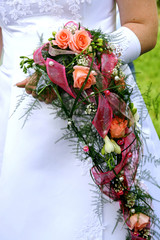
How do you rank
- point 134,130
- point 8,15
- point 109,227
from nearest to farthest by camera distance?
point 134,130 → point 109,227 → point 8,15

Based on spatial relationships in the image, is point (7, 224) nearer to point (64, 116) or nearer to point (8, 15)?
point (64, 116)

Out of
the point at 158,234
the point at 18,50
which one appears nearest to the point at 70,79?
the point at 18,50

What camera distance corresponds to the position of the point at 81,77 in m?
1.21

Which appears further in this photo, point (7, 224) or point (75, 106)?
point (7, 224)

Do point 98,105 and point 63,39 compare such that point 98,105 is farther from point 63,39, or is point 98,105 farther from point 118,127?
point 63,39

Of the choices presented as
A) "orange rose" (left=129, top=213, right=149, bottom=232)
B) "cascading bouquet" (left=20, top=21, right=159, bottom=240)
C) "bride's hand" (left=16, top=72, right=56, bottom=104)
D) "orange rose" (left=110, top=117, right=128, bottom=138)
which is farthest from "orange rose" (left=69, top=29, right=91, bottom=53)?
"orange rose" (left=129, top=213, right=149, bottom=232)

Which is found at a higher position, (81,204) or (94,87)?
(94,87)

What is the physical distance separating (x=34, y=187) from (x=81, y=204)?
0.69ft

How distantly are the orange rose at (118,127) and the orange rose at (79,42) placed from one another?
0.94ft

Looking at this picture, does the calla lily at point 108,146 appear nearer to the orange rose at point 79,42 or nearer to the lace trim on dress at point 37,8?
the orange rose at point 79,42

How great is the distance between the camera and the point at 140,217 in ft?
4.49

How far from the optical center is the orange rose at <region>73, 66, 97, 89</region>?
1.21 metres

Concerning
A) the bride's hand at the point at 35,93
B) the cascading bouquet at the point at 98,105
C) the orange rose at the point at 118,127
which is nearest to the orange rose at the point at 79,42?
the cascading bouquet at the point at 98,105

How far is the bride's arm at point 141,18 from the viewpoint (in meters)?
1.53
